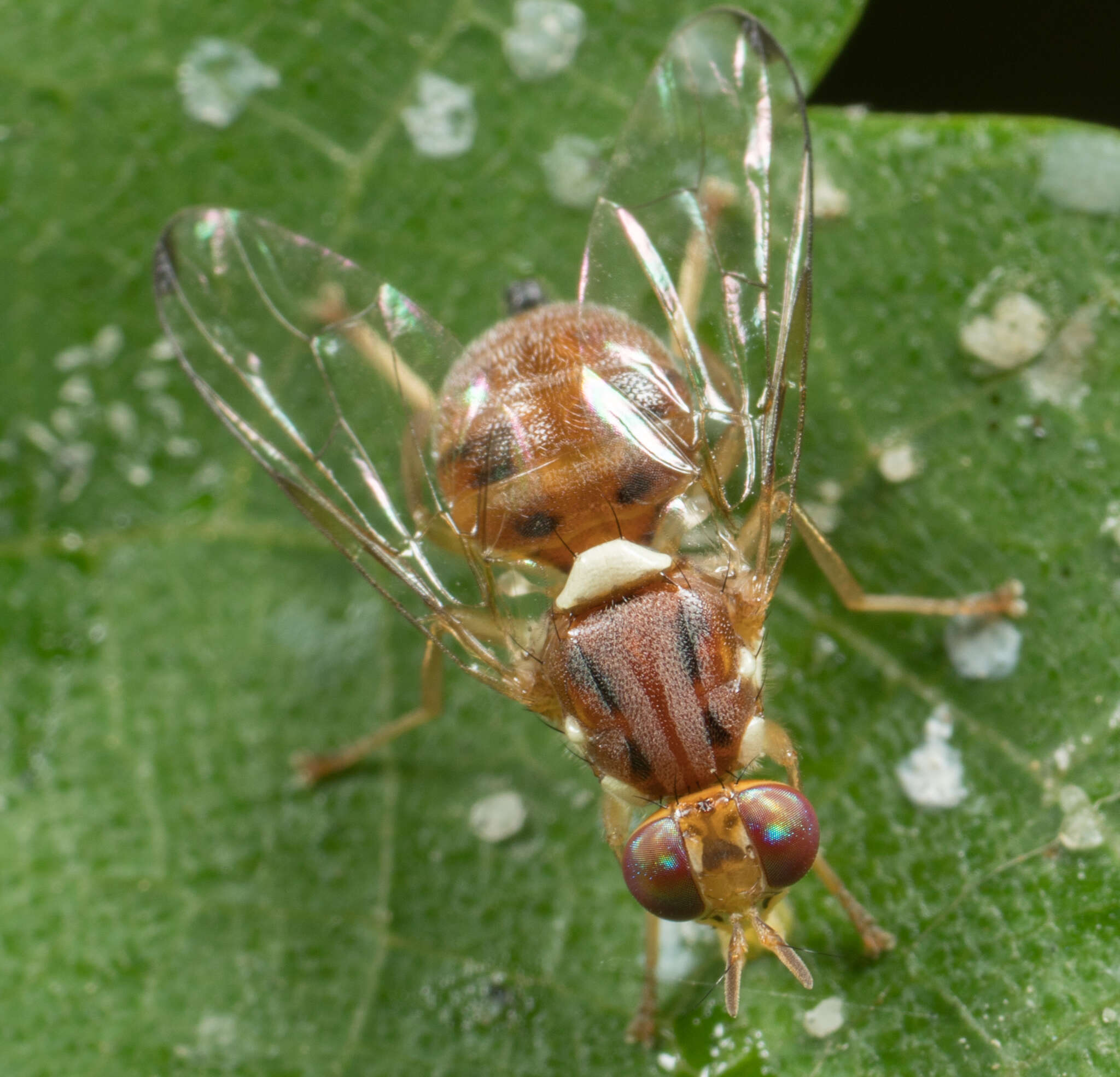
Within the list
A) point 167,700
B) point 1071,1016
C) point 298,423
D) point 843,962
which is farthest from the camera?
point 167,700

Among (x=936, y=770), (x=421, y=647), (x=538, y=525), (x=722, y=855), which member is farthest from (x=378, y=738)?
(x=936, y=770)

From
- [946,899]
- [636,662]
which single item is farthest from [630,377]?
[946,899]

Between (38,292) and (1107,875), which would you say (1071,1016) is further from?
(38,292)

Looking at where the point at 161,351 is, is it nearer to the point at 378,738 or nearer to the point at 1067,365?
the point at 378,738

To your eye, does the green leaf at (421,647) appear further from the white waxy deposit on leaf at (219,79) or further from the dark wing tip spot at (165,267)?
the dark wing tip spot at (165,267)

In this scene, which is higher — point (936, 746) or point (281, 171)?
point (281, 171)
